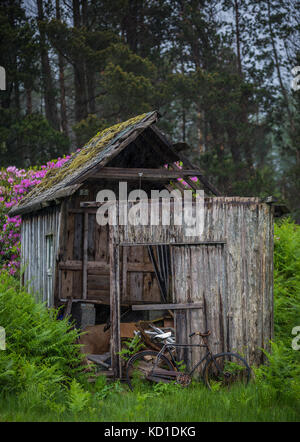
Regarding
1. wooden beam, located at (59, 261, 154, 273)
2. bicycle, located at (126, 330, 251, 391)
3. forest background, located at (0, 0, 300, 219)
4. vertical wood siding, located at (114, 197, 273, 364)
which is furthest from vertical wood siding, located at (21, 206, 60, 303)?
forest background, located at (0, 0, 300, 219)

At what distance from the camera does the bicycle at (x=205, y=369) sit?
936 centimetres

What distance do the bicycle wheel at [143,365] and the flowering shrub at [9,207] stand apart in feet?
23.5

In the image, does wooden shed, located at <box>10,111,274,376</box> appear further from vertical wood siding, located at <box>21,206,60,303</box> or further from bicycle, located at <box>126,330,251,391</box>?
bicycle, located at <box>126,330,251,391</box>

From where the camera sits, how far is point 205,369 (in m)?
9.35

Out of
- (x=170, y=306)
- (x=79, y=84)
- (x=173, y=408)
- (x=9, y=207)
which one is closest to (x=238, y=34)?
(x=79, y=84)

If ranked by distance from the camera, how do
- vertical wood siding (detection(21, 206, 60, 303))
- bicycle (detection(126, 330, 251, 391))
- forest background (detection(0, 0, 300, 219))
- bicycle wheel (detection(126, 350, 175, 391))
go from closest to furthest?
bicycle (detection(126, 330, 251, 391)) → bicycle wheel (detection(126, 350, 175, 391)) → vertical wood siding (detection(21, 206, 60, 303)) → forest background (detection(0, 0, 300, 219))

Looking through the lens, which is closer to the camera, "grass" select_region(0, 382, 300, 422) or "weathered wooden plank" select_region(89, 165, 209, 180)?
"grass" select_region(0, 382, 300, 422)

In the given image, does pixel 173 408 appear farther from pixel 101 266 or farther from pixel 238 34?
pixel 238 34

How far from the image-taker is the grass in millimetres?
7113

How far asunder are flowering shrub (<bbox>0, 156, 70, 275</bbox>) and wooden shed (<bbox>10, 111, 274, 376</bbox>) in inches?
140

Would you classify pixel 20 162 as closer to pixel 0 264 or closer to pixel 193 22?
pixel 0 264

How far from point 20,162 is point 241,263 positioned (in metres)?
17.6

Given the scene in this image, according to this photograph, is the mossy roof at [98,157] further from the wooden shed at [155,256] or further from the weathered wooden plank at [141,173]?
the weathered wooden plank at [141,173]
